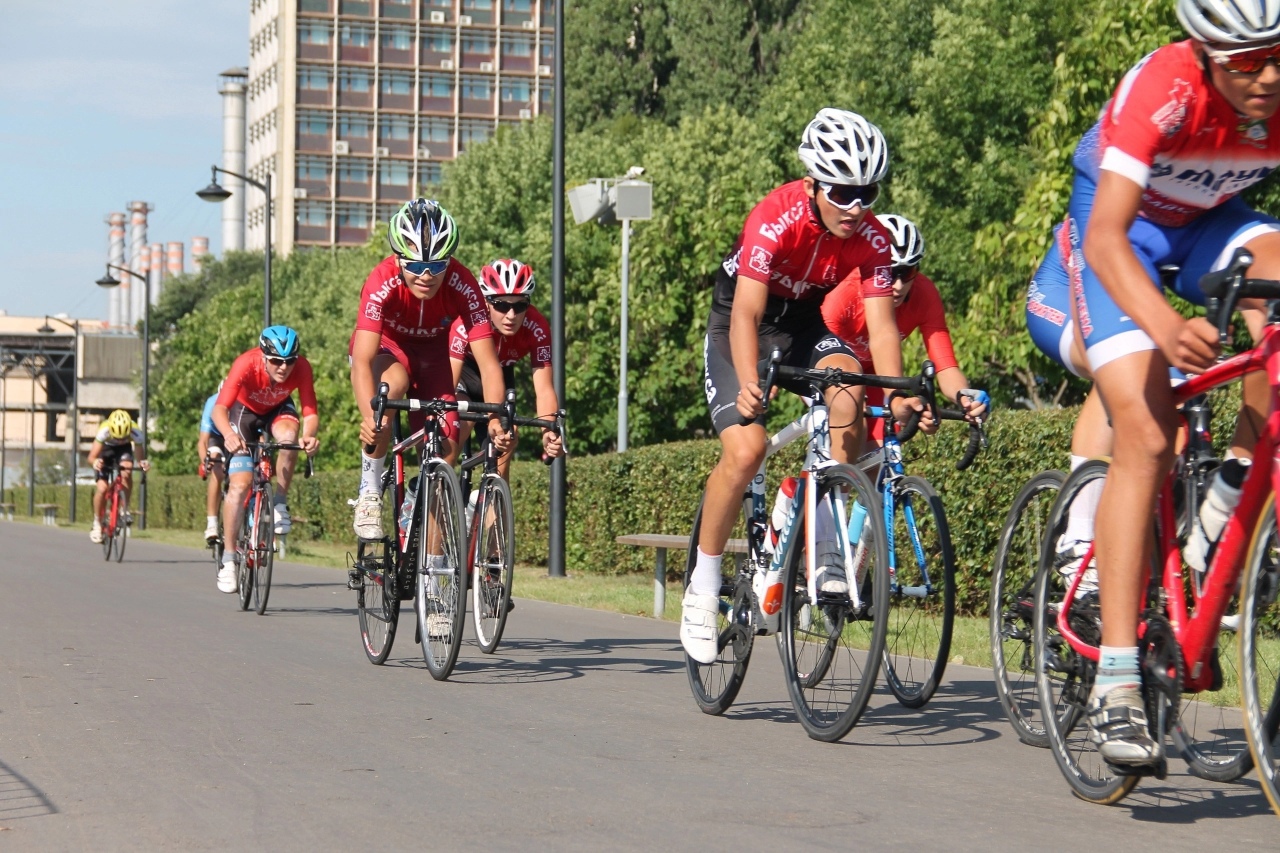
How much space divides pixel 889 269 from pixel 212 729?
10.4ft

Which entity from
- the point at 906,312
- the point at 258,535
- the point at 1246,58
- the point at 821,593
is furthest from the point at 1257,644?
the point at 258,535

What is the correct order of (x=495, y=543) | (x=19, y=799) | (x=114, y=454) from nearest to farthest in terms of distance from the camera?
(x=19, y=799) < (x=495, y=543) < (x=114, y=454)

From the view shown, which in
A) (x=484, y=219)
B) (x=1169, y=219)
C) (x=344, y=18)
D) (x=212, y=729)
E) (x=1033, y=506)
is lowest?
(x=212, y=729)

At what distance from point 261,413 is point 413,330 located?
16.8 feet

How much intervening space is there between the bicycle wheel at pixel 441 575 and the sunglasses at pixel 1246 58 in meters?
4.59

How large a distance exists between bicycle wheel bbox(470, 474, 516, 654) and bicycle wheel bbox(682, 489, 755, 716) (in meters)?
1.57

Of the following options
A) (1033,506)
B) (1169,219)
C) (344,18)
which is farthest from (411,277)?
(344,18)

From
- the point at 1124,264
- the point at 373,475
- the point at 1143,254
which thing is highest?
the point at 1143,254

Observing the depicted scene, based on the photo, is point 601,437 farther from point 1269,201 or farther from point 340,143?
point 340,143

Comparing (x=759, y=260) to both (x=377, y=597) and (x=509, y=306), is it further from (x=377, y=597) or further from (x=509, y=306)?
(x=509, y=306)

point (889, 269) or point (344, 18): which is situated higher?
point (344, 18)

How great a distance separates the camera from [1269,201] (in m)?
19.4

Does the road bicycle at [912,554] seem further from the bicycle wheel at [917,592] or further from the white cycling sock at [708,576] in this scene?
the white cycling sock at [708,576]

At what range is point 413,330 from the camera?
9672 millimetres
